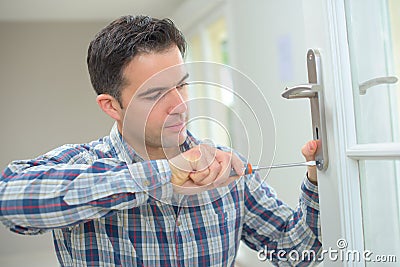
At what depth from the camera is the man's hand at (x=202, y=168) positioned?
2.49ft

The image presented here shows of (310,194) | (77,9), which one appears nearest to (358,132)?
(310,194)

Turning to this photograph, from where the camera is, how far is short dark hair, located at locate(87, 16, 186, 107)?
0.90 metres

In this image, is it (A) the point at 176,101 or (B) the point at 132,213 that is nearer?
(A) the point at 176,101

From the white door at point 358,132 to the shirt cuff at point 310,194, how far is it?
0.25ft

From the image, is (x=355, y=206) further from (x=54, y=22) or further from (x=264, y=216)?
(x=54, y=22)

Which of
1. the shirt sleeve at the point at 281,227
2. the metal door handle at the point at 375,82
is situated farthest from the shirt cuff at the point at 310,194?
the metal door handle at the point at 375,82

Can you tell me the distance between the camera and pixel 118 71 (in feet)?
3.07

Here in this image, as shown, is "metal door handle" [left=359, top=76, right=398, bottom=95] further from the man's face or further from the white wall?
the white wall

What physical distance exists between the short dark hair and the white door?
0.26m

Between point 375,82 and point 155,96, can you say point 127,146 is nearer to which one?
point 155,96

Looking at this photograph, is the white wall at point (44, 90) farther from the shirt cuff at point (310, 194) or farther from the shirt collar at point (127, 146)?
the shirt cuff at point (310, 194)

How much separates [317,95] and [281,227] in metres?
0.31

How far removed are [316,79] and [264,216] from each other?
34 centimetres

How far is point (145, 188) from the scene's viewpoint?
2.60 feet
